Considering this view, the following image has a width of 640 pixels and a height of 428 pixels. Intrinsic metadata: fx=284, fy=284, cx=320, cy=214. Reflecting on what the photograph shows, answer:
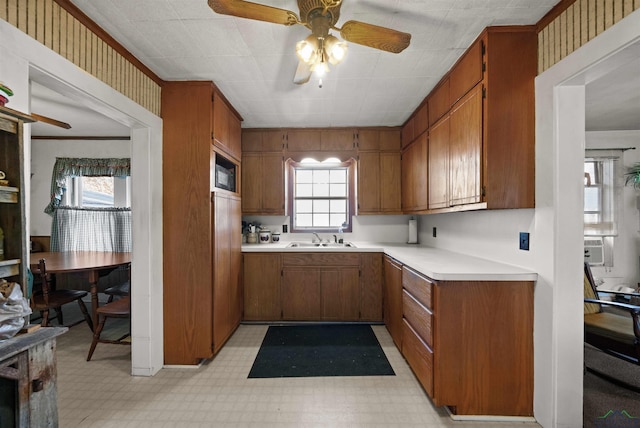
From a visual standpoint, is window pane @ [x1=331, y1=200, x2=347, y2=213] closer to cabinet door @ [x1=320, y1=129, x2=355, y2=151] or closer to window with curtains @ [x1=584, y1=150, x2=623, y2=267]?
cabinet door @ [x1=320, y1=129, x2=355, y2=151]

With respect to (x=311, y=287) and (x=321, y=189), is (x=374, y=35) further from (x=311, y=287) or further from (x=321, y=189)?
(x=321, y=189)

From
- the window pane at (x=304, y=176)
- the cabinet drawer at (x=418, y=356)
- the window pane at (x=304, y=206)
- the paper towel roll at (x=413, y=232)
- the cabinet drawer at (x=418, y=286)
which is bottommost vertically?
the cabinet drawer at (x=418, y=356)

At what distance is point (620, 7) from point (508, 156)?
0.78 metres

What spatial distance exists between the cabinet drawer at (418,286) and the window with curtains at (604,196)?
10.3 ft

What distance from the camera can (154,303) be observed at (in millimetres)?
2346

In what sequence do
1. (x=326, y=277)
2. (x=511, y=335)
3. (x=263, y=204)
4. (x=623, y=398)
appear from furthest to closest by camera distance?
1. (x=263, y=204)
2. (x=326, y=277)
3. (x=623, y=398)
4. (x=511, y=335)

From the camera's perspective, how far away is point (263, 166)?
363cm

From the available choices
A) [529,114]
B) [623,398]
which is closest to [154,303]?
[529,114]

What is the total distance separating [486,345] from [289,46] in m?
2.32

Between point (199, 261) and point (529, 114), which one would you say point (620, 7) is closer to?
point (529, 114)

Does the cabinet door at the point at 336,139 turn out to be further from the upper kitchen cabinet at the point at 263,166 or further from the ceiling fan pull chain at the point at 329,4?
the ceiling fan pull chain at the point at 329,4

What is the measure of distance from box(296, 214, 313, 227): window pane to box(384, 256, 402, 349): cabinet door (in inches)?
51.7

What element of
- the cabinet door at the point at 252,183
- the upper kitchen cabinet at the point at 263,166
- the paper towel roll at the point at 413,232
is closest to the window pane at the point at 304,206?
the upper kitchen cabinet at the point at 263,166

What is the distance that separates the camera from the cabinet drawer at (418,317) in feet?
6.16
